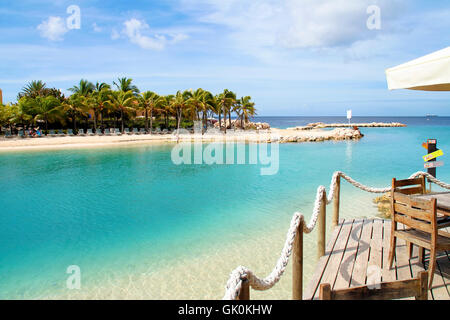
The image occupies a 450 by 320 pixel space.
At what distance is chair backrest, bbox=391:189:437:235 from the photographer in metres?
3.64

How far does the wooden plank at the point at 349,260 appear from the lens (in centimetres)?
402

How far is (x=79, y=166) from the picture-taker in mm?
19438

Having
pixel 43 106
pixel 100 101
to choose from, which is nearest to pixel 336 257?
pixel 43 106

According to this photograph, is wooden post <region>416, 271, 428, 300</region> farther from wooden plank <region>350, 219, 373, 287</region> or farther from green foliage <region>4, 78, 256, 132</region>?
green foliage <region>4, 78, 256, 132</region>

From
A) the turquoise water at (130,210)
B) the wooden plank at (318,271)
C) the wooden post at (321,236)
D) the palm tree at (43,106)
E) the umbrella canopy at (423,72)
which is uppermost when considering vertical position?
the palm tree at (43,106)

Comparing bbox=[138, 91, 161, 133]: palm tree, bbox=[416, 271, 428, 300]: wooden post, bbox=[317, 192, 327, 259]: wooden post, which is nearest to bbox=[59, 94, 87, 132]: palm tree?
bbox=[138, 91, 161, 133]: palm tree

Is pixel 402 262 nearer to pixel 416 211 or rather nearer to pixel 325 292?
pixel 416 211

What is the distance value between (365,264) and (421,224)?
1051 millimetres

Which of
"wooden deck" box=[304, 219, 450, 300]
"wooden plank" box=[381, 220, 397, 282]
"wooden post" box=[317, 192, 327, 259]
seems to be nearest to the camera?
"wooden deck" box=[304, 219, 450, 300]

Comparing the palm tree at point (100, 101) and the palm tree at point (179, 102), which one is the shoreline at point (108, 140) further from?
the palm tree at point (179, 102)

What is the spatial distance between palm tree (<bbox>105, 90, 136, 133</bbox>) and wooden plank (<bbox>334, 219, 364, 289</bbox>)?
4121 centimetres

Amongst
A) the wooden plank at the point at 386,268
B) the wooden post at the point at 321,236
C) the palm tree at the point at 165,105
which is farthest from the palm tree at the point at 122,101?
the wooden plank at the point at 386,268

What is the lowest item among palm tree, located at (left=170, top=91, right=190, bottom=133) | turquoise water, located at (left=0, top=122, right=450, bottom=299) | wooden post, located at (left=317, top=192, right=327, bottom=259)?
turquoise water, located at (left=0, top=122, right=450, bottom=299)

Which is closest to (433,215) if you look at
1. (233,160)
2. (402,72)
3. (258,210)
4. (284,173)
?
(402,72)
